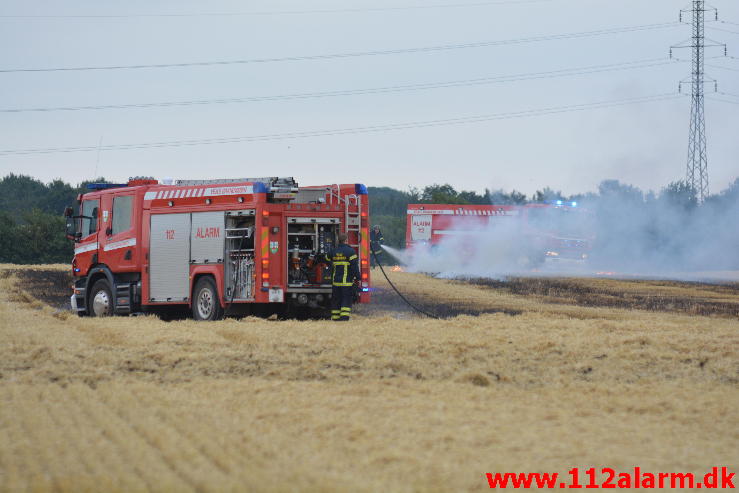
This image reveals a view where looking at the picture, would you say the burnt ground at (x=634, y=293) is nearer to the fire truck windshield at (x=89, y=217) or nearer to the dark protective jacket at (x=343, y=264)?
the dark protective jacket at (x=343, y=264)

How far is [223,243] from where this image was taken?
2122cm

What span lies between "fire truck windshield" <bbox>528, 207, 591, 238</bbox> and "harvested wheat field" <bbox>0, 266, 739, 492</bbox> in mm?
31844

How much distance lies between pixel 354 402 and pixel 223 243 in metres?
10.7

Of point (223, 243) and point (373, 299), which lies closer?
point (223, 243)

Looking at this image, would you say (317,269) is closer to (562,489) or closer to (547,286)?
(562,489)

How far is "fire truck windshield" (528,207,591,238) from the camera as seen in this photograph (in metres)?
52.3

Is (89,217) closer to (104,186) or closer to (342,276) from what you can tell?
(104,186)

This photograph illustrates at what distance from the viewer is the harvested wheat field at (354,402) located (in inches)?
316

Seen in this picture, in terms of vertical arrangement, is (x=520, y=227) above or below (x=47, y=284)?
above

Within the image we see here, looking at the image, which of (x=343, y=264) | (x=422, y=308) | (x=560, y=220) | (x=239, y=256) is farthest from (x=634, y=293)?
(x=560, y=220)

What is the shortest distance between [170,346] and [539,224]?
3912cm

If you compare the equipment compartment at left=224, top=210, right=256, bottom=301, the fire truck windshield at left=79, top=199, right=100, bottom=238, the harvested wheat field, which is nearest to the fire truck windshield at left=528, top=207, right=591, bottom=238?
the harvested wheat field

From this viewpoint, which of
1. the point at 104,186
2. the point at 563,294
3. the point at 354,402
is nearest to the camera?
the point at 354,402

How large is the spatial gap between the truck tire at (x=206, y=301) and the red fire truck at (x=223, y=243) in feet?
0.07
